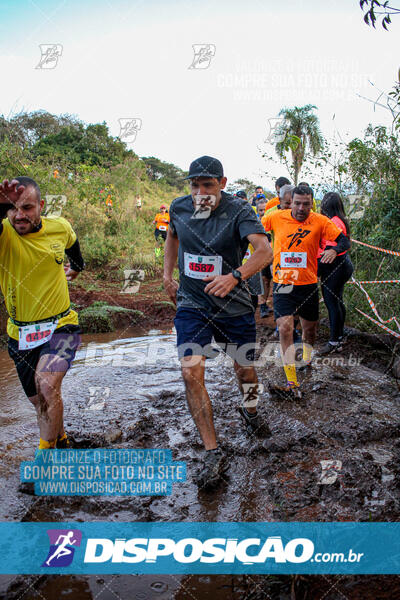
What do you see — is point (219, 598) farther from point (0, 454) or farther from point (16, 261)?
point (16, 261)

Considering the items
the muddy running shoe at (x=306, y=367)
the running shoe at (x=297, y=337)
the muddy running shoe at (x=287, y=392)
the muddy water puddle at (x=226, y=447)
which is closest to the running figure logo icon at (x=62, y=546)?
the muddy water puddle at (x=226, y=447)

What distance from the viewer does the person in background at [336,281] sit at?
5.75 metres

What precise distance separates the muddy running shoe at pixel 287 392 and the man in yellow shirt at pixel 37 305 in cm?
228

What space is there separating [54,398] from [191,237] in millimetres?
1521

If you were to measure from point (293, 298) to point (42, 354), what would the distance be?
8.98 feet

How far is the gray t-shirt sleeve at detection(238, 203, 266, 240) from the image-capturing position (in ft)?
10.3

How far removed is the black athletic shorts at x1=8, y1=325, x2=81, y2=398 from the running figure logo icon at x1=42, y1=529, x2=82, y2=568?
3.37ft

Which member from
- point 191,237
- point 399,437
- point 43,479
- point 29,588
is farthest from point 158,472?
point 399,437

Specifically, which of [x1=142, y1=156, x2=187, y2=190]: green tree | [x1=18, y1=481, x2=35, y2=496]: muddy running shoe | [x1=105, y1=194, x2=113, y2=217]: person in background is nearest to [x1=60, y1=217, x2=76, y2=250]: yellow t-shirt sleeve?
[x1=18, y1=481, x2=35, y2=496]: muddy running shoe

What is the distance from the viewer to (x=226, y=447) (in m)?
3.47

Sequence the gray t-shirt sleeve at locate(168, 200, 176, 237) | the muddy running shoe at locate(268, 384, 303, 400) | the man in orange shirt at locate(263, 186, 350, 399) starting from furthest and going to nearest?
the man in orange shirt at locate(263, 186, 350, 399), the muddy running shoe at locate(268, 384, 303, 400), the gray t-shirt sleeve at locate(168, 200, 176, 237)

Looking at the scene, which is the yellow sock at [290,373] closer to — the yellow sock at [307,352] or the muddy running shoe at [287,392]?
the muddy running shoe at [287,392]

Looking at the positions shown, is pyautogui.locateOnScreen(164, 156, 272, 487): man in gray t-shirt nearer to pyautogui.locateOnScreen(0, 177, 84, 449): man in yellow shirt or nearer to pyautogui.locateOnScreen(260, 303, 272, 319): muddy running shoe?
pyautogui.locateOnScreen(0, 177, 84, 449): man in yellow shirt

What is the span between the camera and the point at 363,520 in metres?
2.43
